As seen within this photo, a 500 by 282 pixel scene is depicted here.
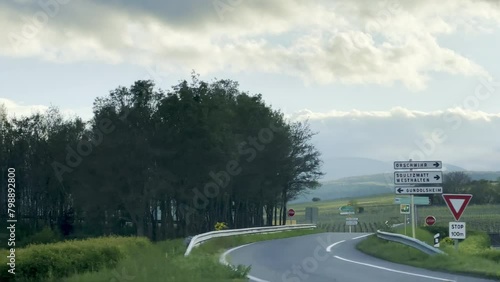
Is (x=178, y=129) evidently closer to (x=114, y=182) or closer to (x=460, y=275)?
(x=114, y=182)

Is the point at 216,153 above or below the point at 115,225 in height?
above

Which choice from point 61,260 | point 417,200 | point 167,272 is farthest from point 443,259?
point 417,200

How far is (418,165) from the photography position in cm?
3306

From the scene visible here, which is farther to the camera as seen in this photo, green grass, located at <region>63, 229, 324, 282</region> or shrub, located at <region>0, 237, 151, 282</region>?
shrub, located at <region>0, 237, 151, 282</region>

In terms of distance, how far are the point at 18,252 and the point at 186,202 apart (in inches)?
2110

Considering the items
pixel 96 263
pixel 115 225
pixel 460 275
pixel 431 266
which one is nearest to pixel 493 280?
pixel 460 275

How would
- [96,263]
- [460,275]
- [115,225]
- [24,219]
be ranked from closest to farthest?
[460,275] < [96,263] < [115,225] < [24,219]

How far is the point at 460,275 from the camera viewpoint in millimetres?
23219

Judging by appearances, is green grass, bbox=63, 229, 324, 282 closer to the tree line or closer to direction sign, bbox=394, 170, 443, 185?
direction sign, bbox=394, 170, 443, 185

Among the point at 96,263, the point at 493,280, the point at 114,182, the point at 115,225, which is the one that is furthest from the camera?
the point at 115,225
